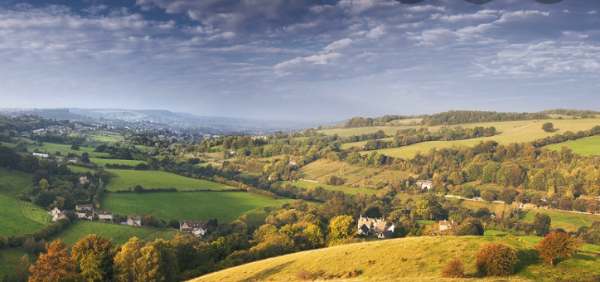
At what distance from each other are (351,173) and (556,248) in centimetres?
12739

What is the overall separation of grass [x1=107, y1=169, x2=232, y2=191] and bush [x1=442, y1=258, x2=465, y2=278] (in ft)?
290

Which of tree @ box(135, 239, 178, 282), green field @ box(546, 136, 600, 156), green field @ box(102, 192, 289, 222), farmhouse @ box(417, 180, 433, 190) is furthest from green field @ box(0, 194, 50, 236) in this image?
green field @ box(546, 136, 600, 156)

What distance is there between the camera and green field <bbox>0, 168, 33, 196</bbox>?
89688mm

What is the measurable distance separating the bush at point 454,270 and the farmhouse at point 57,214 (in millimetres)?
68487

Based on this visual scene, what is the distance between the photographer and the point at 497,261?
31.2 meters

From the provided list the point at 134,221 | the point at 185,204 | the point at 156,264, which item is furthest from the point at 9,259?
the point at 185,204

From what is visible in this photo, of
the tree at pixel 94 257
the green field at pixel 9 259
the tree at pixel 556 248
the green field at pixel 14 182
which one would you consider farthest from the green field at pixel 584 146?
the green field at pixel 14 182

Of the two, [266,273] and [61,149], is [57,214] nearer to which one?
[266,273]

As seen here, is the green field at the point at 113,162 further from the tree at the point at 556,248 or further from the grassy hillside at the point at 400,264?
the tree at the point at 556,248

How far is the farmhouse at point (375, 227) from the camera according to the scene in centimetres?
9409

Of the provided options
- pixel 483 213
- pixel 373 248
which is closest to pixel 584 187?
pixel 483 213

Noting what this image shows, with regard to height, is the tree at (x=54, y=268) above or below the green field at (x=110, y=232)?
above

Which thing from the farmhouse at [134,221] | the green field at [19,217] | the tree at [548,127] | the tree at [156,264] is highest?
the tree at [548,127]

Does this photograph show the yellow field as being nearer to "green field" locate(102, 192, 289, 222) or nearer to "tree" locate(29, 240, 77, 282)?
"green field" locate(102, 192, 289, 222)
